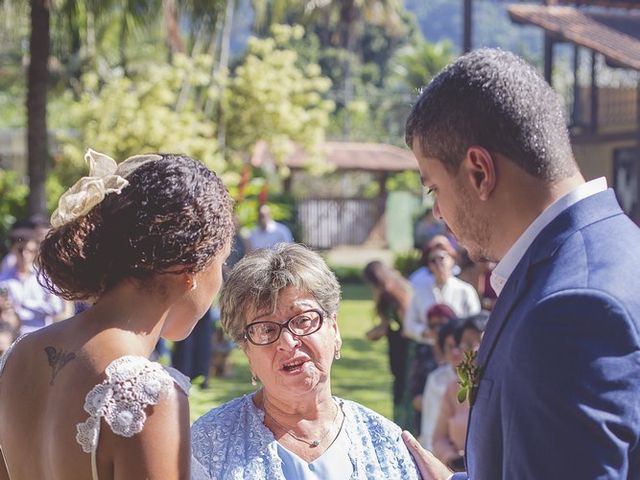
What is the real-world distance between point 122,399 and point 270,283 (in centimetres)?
121

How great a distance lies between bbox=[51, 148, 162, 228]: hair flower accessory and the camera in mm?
2404

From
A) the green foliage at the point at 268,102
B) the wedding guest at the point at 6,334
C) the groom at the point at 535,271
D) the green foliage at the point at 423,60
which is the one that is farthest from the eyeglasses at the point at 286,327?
the green foliage at the point at 423,60

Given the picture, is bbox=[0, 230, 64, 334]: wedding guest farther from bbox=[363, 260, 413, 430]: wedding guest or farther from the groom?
the groom

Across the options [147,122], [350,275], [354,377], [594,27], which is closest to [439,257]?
[354,377]

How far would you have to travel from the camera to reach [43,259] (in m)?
2.47

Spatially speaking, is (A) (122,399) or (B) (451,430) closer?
(A) (122,399)

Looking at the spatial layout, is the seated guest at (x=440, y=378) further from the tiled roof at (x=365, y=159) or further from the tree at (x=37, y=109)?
the tiled roof at (x=365, y=159)

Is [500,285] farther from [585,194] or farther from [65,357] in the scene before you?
[65,357]

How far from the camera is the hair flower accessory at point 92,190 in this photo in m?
2.40

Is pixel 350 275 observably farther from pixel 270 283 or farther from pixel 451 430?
pixel 270 283

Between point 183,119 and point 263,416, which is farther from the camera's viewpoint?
point 183,119

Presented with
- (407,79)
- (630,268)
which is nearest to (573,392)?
(630,268)

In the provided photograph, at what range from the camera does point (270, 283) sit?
343 cm

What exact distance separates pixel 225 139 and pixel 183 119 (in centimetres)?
280
